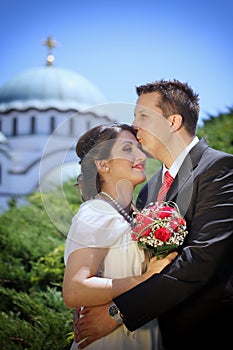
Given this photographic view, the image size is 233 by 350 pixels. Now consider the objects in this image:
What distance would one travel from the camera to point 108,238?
3.05 m

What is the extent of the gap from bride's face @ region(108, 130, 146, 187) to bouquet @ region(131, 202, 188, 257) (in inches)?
10.3

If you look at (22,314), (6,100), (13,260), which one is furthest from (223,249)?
(6,100)

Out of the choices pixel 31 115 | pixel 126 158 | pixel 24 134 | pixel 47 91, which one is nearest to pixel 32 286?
pixel 126 158

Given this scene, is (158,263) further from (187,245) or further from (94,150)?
(94,150)

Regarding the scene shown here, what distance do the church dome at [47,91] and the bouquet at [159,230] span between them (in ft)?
150

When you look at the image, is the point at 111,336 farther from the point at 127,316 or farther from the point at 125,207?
the point at 125,207

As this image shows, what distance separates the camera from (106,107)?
327 cm

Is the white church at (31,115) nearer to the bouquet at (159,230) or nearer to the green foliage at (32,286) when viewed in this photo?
the green foliage at (32,286)

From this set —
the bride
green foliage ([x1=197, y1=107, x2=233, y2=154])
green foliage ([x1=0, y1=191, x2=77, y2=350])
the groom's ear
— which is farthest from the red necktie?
green foliage ([x1=197, y1=107, x2=233, y2=154])

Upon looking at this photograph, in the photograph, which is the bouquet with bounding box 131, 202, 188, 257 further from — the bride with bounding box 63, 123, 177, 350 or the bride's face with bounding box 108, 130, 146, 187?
the bride's face with bounding box 108, 130, 146, 187

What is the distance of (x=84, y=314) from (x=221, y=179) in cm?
105

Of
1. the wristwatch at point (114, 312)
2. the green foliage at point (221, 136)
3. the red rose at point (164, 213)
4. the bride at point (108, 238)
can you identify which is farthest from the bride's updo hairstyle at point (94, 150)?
the green foliage at point (221, 136)

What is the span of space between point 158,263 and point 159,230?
7.8 inches

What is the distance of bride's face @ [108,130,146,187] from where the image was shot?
318 centimetres
